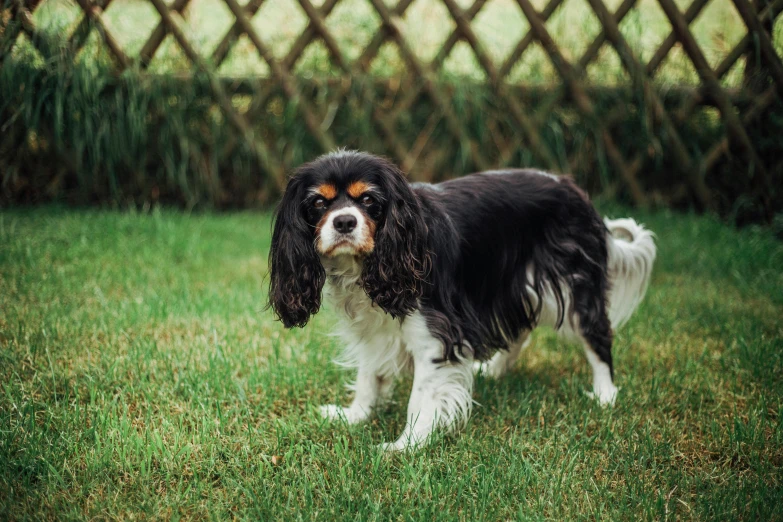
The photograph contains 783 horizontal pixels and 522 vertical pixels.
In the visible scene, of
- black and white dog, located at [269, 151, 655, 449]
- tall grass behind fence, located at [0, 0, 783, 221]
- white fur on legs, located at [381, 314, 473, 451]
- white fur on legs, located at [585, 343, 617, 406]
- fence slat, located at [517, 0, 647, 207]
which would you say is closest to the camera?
black and white dog, located at [269, 151, 655, 449]

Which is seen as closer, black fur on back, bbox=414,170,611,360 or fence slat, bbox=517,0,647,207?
black fur on back, bbox=414,170,611,360

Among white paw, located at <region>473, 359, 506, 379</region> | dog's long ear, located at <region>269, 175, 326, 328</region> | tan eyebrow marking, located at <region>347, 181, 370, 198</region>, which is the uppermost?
tan eyebrow marking, located at <region>347, 181, 370, 198</region>

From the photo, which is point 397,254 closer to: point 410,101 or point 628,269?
point 628,269

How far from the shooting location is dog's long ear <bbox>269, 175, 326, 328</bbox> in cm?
225

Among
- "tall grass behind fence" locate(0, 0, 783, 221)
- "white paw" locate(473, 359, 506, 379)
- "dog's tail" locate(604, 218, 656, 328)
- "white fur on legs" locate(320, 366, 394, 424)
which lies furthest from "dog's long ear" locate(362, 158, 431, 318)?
"tall grass behind fence" locate(0, 0, 783, 221)

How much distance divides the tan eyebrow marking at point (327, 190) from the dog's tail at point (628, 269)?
138 cm

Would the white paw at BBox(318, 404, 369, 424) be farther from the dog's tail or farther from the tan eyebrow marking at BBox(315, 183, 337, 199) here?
the dog's tail

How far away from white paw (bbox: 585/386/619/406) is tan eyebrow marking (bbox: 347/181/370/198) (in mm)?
1246

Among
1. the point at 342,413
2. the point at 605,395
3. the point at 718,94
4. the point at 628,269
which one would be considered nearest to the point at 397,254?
the point at 342,413

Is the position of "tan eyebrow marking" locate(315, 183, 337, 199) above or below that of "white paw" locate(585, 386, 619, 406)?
above

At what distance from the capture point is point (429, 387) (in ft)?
7.68

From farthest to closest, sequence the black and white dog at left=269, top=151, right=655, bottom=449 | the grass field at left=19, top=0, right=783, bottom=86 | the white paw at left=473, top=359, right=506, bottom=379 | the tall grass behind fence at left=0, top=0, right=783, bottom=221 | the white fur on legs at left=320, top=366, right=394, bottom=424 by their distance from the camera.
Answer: the grass field at left=19, top=0, right=783, bottom=86
the tall grass behind fence at left=0, top=0, right=783, bottom=221
the white paw at left=473, top=359, right=506, bottom=379
the white fur on legs at left=320, top=366, right=394, bottom=424
the black and white dog at left=269, top=151, right=655, bottom=449

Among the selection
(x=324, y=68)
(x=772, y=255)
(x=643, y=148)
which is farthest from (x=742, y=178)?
(x=324, y=68)

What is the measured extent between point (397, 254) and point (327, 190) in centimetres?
32
